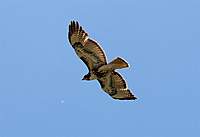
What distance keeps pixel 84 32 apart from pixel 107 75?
1.65 m

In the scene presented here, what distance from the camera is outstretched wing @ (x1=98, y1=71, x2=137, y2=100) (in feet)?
68.3

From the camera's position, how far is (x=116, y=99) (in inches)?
850

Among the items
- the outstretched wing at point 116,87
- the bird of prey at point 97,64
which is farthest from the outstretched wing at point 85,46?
the outstretched wing at point 116,87

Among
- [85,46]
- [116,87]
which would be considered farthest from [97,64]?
[116,87]

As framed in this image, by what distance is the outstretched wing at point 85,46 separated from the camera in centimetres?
1972

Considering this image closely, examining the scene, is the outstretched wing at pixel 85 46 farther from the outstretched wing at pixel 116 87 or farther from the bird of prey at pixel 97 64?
the outstretched wing at pixel 116 87

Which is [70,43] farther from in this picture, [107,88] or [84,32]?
[107,88]

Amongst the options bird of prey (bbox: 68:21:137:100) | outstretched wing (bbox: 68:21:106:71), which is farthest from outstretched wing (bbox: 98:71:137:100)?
outstretched wing (bbox: 68:21:106:71)

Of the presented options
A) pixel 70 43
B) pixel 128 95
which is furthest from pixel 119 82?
pixel 70 43

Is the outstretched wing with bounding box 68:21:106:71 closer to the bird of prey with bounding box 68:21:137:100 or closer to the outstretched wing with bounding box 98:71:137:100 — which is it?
the bird of prey with bounding box 68:21:137:100

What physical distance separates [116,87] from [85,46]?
6.71 ft

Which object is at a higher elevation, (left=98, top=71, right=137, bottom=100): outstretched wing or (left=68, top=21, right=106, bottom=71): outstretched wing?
(left=68, top=21, right=106, bottom=71): outstretched wing

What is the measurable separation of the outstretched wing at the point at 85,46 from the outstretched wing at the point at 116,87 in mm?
775

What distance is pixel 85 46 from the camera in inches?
788
